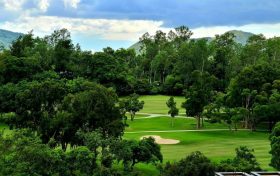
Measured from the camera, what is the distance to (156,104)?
124 meters

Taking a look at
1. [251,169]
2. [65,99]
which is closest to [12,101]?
[65,99]

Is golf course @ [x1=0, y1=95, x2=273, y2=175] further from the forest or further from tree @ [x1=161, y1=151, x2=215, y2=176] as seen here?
tree @ [x1=161, y1=151, x2=215, y2=176]

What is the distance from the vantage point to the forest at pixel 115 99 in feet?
146

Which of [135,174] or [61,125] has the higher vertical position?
[61,125]

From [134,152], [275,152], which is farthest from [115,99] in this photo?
[275,152]

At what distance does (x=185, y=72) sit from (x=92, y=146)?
338 ft

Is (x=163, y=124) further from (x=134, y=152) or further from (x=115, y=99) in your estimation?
(x=134, y=152)

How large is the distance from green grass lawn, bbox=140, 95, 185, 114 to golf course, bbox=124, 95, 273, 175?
0.75 ft

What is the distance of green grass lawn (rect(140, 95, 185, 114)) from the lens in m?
112

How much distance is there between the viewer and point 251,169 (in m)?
46.6

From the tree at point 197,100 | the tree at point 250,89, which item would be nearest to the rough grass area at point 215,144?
the tree at point 197,100

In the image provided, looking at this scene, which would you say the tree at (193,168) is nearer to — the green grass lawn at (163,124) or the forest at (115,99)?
the forest at (115,99)

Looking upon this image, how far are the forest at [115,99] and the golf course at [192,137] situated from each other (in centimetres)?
254

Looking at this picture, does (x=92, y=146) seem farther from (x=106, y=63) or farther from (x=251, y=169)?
(x=106, y=63)
